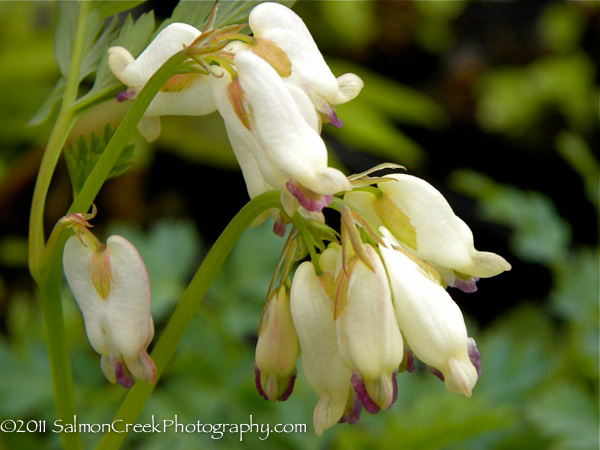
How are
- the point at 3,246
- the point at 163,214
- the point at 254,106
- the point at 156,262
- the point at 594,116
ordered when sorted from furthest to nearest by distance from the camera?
1. the point at 594,116
2. the point at 163,214
3. the point at 3,246
4. the point at 156,262
5. the point at 254,106

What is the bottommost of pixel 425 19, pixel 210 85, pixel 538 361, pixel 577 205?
pixel 577 205

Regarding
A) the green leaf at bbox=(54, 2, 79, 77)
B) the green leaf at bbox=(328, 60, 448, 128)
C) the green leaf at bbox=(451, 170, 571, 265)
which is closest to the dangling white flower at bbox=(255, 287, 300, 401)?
the green leaf at bbox=(54, 2, 79, 77)

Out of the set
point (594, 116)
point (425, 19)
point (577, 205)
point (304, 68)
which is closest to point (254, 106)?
point (304, 68)

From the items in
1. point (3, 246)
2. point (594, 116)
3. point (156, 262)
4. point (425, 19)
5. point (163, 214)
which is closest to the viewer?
point (156, 262)

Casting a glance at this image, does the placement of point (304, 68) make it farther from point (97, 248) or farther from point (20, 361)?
point (20, 361)

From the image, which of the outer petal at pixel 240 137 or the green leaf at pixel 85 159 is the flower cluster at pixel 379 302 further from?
the green leaf at pixel 85 159

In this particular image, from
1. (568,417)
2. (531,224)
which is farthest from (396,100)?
(568,417)

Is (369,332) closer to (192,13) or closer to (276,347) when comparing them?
(276,347)

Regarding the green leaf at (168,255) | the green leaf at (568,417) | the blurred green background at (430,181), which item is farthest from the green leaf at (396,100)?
the green leaf at (568,417)
